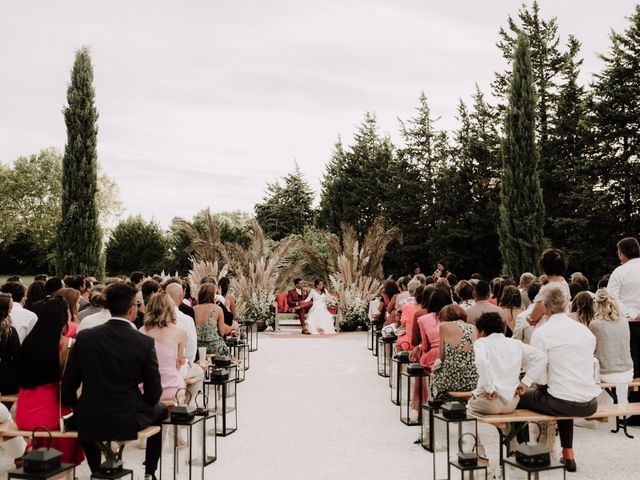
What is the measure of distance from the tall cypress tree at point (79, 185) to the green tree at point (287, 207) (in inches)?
798

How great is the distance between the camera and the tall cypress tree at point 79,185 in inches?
841

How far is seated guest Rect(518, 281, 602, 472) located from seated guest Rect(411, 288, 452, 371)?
5.25 feet

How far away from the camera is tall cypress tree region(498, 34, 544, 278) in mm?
19203

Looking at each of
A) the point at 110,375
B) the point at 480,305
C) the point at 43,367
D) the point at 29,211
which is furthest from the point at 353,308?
the point at 29,211

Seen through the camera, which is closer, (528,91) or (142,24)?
(142,24)

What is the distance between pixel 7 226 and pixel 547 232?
30.8 meters

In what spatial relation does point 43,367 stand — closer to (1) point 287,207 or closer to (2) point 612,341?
(2) point 612,341

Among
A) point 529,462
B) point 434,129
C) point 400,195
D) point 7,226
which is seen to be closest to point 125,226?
point 7,226

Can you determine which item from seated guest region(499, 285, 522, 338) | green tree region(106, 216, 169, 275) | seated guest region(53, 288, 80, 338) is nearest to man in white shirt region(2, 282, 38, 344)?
seated guest region(53, 288, 80, 338)

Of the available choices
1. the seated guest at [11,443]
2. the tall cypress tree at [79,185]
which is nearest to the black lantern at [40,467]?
the seated guest at [11,443]

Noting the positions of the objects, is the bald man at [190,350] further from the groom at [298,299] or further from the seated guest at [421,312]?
the groom at [298,299]

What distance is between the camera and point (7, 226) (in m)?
34.4

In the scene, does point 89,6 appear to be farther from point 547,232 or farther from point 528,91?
point 547,232

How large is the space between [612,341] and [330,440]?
3089 millimetres
